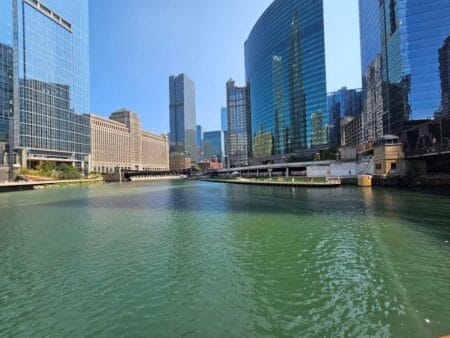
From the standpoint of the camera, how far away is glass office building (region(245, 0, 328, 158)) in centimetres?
16238

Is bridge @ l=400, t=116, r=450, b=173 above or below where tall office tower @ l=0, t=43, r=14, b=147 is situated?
below

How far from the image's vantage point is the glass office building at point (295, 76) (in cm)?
16238

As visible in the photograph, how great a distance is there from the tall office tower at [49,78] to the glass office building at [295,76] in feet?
388

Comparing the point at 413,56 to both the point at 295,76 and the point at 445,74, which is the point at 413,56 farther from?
the point at 295,76

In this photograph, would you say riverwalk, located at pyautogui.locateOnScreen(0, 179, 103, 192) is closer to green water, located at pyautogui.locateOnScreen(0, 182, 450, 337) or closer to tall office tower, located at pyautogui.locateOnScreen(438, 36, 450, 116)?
green water, located at pyautogui.locateOnScreen(0, 182, 450, 337)

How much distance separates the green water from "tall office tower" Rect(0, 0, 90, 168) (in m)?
134

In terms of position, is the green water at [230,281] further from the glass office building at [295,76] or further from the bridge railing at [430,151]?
the glass office building at [295,76]

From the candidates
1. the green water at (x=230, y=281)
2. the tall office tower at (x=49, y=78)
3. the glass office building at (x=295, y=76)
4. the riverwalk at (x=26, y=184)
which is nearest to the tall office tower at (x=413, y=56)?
the glass office building at (x=295, y=76)

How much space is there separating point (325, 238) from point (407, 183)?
2311 inches

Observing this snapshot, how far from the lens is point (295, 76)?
570 ft

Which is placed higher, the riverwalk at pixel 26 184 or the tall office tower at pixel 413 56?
the tall office tower at pixel 413 56

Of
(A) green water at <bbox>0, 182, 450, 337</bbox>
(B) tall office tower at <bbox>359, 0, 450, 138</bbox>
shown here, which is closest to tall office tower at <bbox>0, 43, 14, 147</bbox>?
(A) green water at <bbox>0, 182, 450, 337</bbox>

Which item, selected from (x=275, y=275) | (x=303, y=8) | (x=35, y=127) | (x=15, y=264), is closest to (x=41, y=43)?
(x=35, y=127)

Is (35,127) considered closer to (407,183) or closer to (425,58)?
(407,183)
